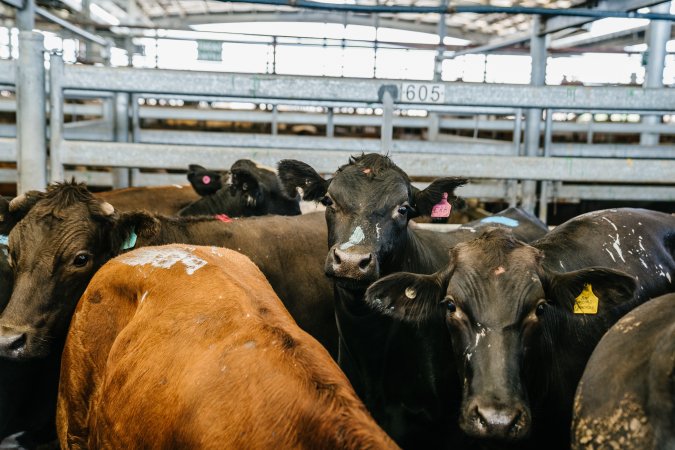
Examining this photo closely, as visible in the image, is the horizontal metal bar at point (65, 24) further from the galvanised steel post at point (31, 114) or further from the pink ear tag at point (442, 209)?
the pink ear tag at point (442, 209)

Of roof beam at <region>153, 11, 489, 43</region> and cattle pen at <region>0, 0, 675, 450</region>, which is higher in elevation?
roof beam at <region>153, 11, 489, 43</region>

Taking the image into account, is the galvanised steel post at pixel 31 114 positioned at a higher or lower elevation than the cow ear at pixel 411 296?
higher

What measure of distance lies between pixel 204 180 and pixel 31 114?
6.64 ft

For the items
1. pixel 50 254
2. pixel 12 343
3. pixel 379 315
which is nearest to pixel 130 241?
pixel 50 254

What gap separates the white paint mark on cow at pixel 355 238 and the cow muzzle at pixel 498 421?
3.68 ft

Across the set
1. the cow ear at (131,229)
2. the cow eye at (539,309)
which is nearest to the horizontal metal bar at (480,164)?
the cow ear at (131,229)

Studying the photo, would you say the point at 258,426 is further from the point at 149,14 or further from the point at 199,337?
the point at 149,14

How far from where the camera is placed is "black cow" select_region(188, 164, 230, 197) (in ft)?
20.6

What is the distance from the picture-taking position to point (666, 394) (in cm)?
194

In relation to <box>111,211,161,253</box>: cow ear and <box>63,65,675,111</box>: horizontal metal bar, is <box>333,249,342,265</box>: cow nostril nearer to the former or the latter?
<box>111,211,161,253</box>: cow ear

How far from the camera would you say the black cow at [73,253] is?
3270 mm

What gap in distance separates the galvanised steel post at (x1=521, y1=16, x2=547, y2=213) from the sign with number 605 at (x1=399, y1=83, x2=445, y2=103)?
0.76 m

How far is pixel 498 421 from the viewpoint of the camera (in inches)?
98.0

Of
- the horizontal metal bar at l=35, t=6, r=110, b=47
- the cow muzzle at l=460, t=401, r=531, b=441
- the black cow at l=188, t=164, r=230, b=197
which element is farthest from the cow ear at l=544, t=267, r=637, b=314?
the horizontal metal bar at l=35, t=6, r=110, b=47
